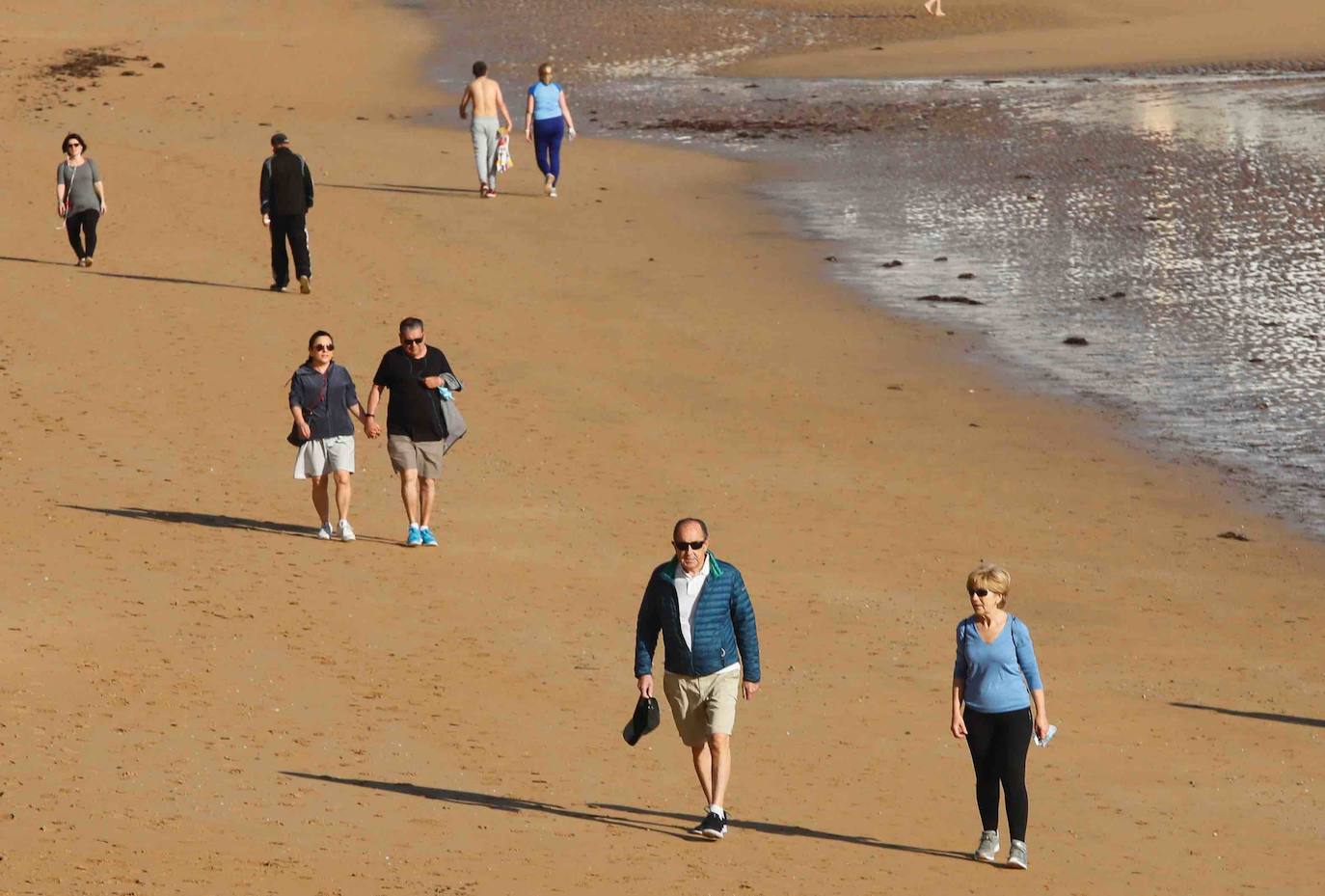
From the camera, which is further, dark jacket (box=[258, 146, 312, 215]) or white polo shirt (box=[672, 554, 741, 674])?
dark jacket (box=[258, 146, 312, 215])

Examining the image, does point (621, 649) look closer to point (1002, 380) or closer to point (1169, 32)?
point (1002, 380)

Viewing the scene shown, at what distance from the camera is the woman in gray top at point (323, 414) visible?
13961mm

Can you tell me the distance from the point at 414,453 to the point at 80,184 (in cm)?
A: 982

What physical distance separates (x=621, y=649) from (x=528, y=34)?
3421 centimetres

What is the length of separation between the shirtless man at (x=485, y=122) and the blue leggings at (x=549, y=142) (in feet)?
1.44

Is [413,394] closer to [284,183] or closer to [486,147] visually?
[284,183]

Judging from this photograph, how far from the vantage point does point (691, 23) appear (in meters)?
46.8

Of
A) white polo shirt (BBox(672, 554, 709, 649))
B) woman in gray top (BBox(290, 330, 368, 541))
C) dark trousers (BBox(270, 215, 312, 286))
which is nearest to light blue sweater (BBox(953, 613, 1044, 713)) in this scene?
white polo shirt (BBox(672, 554, 709, 649))

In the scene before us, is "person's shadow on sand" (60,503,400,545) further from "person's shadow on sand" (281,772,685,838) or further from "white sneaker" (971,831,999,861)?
"white sneaker" (971,831,999,861)

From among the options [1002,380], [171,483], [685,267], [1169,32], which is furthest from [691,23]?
[171,483]

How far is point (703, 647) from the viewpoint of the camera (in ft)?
30.9

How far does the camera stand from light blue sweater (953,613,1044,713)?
9227 mm

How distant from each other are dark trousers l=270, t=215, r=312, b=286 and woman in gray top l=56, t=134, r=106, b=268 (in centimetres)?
195

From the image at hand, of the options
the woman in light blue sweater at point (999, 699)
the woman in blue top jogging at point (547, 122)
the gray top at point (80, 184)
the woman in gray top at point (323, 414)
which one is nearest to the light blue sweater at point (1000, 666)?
the woman in light blue sweater at point (999, 699)
